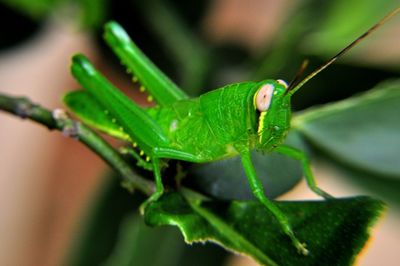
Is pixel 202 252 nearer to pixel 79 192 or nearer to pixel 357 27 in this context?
pixel 357 27

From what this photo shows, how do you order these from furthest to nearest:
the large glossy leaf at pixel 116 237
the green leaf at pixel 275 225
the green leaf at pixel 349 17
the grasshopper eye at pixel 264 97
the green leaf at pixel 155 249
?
the green leaf at pixel 349 17, the large glossy leaf at pixel 116 237, the green leaf at pixel 155 249, the grasshopper eye at pixel 264 97, the green leaf at pixel 275 225

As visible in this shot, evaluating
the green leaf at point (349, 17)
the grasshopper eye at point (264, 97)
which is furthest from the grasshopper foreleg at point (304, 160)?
the green leaf at point (349, 17)

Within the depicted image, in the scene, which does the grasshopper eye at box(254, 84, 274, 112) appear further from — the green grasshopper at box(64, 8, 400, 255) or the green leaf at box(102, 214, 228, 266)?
the green leaf at box(102, 214, 228, 266)

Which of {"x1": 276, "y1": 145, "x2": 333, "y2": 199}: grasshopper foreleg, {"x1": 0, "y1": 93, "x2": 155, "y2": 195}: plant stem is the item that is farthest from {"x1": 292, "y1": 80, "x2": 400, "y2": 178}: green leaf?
{"x1": 0, "y1": 93, "x2": 155, "y2": 195}: plant stem

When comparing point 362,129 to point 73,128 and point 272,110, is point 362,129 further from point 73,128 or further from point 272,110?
point 73,128

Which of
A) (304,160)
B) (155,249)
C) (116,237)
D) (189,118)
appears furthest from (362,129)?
(116,237)

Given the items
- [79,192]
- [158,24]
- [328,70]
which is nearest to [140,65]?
[328,70]

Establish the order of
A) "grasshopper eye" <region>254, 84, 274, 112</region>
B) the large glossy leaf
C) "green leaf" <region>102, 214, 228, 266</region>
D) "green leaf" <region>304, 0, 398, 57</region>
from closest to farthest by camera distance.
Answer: "grasshopper eye" <region>254, 84, 274, 112</region> → "green leaf" <region>102, 214, 228, 266</region> → the large glossy leaf → "green leaf" <region>304, 0, 398, 57</region>

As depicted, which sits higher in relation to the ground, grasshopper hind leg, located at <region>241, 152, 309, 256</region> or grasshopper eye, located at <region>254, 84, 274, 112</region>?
grasshopper eye, located at <region>254, 84, 274, 112</region>

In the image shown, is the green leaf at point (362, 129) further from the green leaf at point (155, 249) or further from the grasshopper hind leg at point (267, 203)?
the green leaf at point (155, 249)
